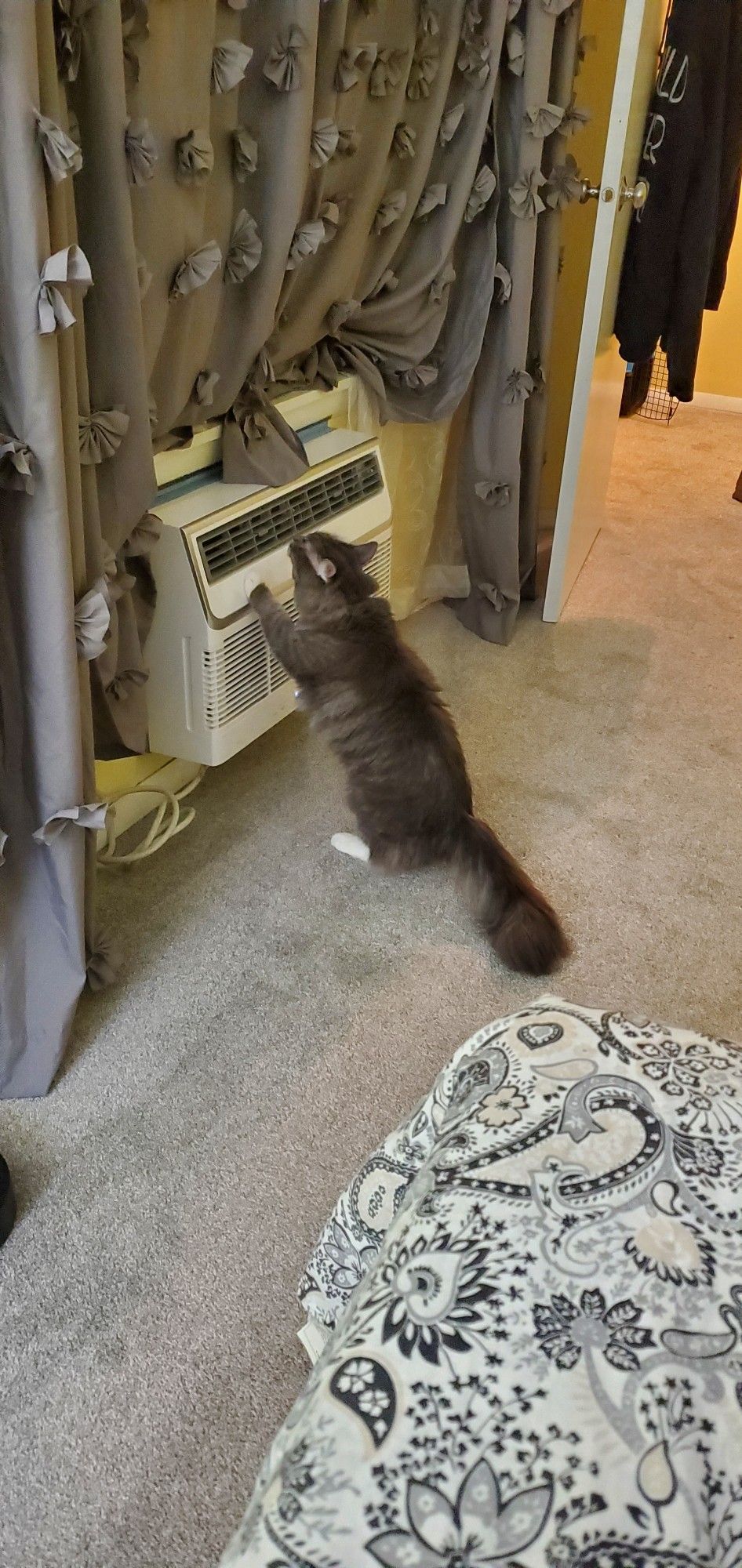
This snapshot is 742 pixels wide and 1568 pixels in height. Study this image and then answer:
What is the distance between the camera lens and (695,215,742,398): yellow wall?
444cm

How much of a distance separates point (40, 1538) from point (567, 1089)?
2.43 feet

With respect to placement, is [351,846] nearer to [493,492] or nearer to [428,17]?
[493,492]

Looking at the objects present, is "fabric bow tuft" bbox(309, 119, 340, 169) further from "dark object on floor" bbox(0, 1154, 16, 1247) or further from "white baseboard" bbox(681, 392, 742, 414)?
"white baseboard" bbox(681, 392, 742, 414)

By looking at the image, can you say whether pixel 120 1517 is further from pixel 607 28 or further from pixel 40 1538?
pixel 607 28

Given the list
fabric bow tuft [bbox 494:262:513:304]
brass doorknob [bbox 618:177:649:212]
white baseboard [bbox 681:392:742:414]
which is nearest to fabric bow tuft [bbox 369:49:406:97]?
fabric bow tuft [bbox 494:262:513:304]

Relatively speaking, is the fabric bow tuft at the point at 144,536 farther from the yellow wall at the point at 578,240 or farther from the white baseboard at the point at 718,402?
the white baseboard at the point at 718,402

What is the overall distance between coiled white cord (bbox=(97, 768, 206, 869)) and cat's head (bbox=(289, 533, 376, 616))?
0.46 metres

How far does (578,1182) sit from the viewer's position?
662 mm

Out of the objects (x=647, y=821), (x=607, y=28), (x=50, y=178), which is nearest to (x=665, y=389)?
(x=607, y=28)

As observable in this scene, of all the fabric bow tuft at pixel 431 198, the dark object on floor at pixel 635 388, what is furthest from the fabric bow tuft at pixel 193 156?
the dark object on floor at pixel 635 388

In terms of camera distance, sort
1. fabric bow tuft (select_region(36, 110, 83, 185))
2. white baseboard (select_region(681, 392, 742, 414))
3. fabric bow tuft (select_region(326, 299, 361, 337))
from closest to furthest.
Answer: fabric bow tuft (select_region(36, 110, 83, 185)) < fabric bow tuft (select_region(326, 299, 361, 337)) < white baseboard (select_region(681, 392, 742, 414))

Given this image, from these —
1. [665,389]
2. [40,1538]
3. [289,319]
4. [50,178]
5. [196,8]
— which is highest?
[196,8]

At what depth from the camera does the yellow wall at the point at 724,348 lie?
14.6ft

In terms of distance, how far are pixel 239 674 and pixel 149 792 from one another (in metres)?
0.35
